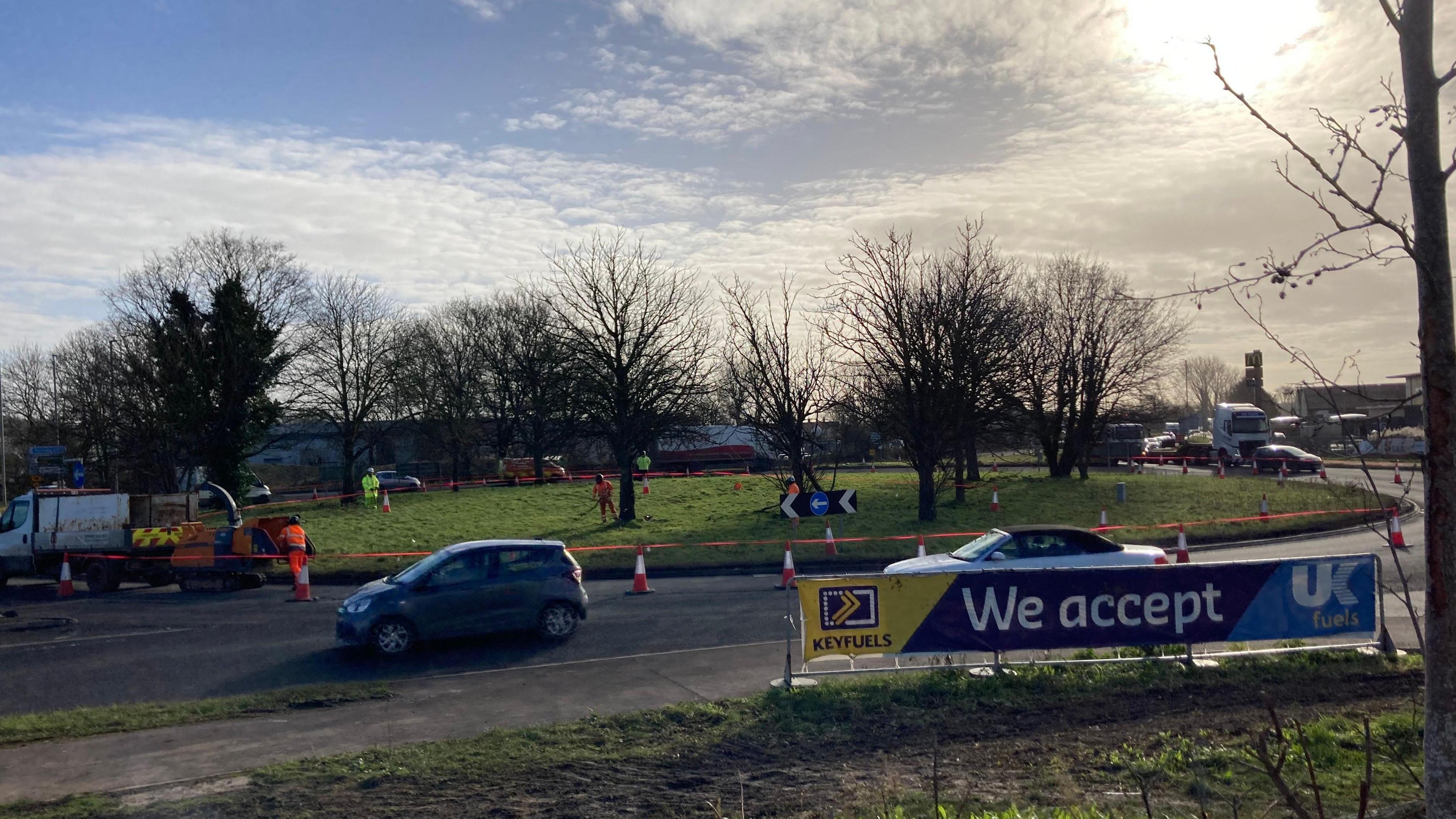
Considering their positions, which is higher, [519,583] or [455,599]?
[519,583]

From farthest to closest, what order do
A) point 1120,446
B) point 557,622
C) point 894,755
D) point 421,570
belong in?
point 1120,446, point 557,622, point 421,570, point 894,755

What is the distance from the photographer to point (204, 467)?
143 feet

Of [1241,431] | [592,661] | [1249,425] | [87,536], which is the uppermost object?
[1249,425]

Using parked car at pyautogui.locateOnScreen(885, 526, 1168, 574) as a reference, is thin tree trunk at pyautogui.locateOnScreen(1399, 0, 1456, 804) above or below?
above

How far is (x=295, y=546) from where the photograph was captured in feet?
70.7

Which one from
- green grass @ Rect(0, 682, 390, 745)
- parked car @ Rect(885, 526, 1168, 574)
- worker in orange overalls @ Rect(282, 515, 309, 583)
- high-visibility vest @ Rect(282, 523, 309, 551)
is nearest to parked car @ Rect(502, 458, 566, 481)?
worker in orange overalls @ Rect(282, 515, 309, 583)

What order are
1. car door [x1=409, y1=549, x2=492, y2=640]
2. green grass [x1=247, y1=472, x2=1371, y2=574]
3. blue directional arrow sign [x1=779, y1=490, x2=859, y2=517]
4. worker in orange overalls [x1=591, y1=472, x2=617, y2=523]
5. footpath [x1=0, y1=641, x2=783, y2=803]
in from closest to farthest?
footpath [x1=0, y1=641, x2=783, y2=803]
car door [x1=409, y1=549, x2=492, y2=640]
blue directional arrow sign [x1=779, y1=490, x2=859, y2=517]
green grass [x1=247, y1=472, x2=1371, y2=574]
worker in orange overalls [x1=591, y1=472, x2=617, y2=523]

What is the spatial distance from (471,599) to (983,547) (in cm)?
792

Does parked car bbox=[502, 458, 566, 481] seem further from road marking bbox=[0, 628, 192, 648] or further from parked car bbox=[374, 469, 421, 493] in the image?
road marking bbox=[0, 628, 192, 648]

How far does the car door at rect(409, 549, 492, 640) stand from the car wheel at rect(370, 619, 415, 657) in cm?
16

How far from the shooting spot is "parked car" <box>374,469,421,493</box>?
2215 inches

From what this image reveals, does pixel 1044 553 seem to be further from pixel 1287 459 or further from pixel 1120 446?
pixel 1120 446

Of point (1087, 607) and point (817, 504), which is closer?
point (1087, 607)

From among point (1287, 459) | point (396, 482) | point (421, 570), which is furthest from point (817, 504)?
point (396, 482)
